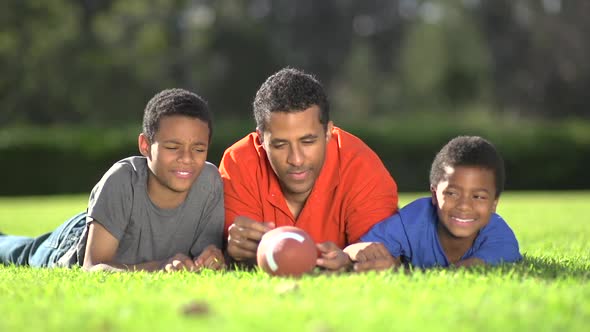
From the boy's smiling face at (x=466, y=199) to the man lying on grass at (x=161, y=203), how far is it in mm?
1717

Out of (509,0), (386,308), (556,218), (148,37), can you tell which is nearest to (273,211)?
(386,308)

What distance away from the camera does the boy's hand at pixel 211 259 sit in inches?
230

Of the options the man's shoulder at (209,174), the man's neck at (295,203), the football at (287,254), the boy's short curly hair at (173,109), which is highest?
the boy's short curly hair at (173,109)

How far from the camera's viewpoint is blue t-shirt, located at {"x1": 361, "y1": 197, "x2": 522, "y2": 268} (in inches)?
238

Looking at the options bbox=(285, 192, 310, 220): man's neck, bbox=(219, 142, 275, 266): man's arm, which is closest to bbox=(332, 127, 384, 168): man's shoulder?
bbox=(285, 192, 310, 220): man's neck

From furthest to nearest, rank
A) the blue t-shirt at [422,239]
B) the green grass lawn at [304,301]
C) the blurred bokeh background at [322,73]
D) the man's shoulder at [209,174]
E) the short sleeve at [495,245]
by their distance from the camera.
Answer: the blurred bokeh background at [322,73] → the man's shoulder at [209,174] → the blue t-shirt at [422,239] → the short sleeve at [495,245] → the green grass lawn at [304,301]

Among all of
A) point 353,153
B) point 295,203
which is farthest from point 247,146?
point 353,153

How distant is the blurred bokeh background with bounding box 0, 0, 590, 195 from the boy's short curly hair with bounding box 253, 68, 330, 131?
20.8m

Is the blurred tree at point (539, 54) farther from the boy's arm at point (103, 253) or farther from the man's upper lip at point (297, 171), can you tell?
the boy's arm at point (103, 253)

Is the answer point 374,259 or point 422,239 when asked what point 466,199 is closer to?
point 422,239

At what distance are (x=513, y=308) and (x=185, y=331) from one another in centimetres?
157

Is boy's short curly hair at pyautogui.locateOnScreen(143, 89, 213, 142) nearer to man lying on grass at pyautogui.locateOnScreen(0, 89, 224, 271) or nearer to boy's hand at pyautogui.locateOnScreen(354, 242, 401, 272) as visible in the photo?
man lying on grass at pyautogui.locateOnScreen(0, 89, 224, 271)

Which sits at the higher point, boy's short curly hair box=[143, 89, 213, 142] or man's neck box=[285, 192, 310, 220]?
boy's short curly hair box=[143, 89, 213, 142]

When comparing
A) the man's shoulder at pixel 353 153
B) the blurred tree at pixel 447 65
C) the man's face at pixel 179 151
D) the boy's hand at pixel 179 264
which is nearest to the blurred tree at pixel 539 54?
the blurred tree at pixel 447 65
